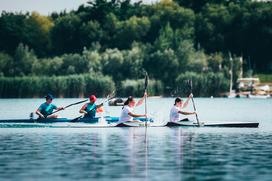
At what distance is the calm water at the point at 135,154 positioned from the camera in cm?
2562

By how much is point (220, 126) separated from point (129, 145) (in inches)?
440

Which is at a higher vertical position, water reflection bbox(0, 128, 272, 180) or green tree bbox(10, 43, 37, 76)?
green tree bbox(10, 43, 37, 76)

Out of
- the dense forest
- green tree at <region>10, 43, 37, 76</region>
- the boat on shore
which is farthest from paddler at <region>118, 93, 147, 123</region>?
green tree at <region>10, 43, 37, 76</region>

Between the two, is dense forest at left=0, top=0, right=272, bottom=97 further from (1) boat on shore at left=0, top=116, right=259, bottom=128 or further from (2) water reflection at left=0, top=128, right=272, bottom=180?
(2) water reflection at left=0, top=128, right=272, bottom=180

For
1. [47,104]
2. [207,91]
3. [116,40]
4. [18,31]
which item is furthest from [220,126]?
[18,31]

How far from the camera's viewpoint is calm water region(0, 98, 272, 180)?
2562 centimetres

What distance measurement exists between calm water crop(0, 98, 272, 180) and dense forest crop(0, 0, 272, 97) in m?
71.4

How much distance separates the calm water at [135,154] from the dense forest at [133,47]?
7143 cm

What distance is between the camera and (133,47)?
13625 cm

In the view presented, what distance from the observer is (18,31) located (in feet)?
517

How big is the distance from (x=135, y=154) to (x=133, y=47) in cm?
10570

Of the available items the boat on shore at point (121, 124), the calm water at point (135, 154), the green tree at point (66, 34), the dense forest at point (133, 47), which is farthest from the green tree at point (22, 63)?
the calm water at point (135, 154)

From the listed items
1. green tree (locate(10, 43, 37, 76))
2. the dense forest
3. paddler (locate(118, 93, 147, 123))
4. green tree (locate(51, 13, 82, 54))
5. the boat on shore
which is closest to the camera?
paddler (locate(118, 93, 147, 123))

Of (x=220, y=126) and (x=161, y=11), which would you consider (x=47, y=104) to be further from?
(x=161, y=11)
